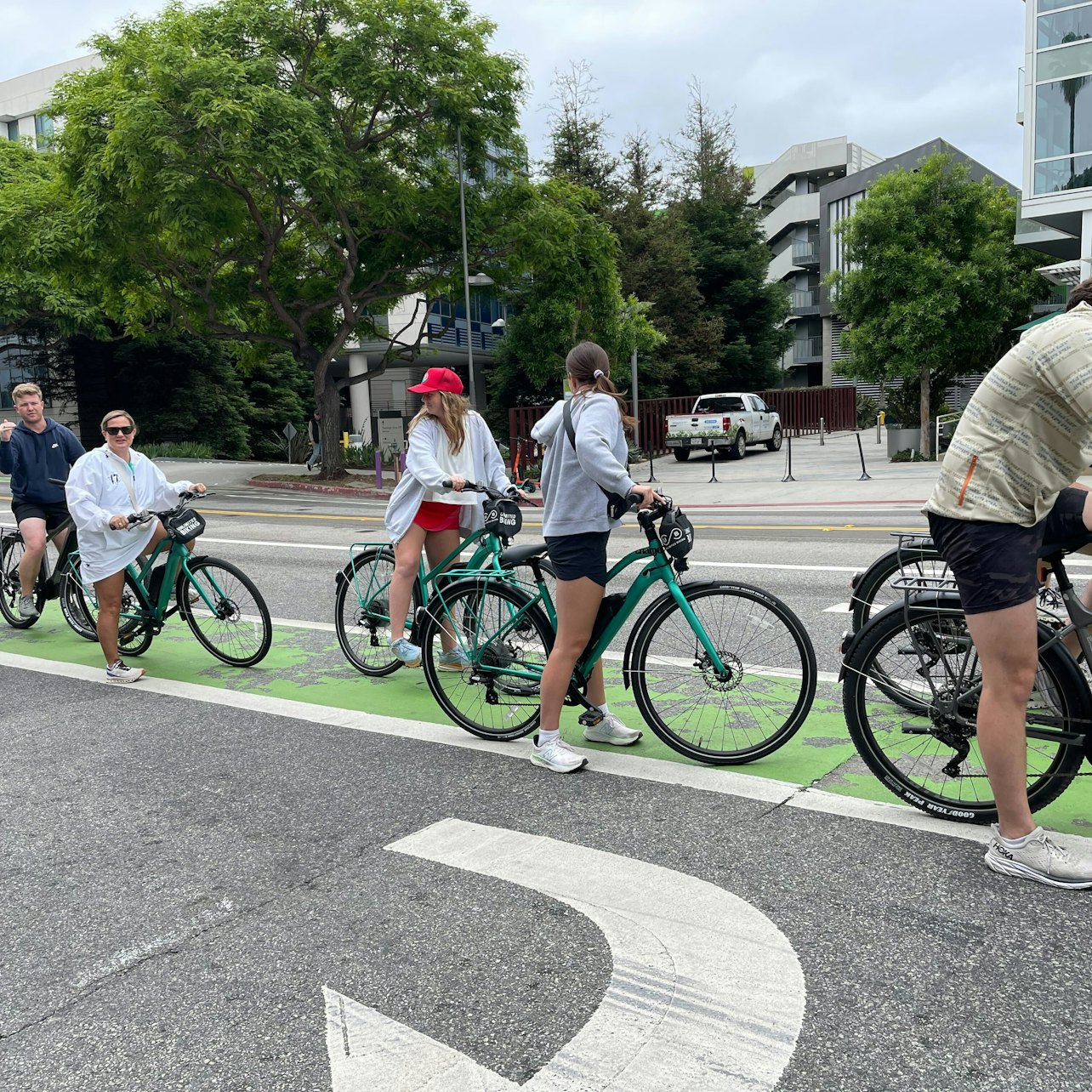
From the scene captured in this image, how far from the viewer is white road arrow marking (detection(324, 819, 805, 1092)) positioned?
8.49 ft

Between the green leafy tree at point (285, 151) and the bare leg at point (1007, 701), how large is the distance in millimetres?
19780

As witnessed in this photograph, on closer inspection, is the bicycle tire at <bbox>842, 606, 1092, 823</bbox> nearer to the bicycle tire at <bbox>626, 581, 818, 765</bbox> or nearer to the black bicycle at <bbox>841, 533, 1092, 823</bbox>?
the black bicycle at <bbox>841, 533, 1092, 823</bbox>

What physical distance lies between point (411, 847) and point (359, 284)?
23.9 m

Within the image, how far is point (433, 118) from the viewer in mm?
23766

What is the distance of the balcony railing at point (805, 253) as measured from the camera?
69.6m

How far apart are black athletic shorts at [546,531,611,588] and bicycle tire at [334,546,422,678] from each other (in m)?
1.76

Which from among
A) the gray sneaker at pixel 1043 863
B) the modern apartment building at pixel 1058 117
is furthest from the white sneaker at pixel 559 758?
the modern apartment building at pixel 1058 117

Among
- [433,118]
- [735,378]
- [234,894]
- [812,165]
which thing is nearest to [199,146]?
[433,118]

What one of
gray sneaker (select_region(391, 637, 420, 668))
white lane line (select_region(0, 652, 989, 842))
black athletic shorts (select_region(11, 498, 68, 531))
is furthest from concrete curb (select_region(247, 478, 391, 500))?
gray sneaker (select_region(391, 637, 420, 668))

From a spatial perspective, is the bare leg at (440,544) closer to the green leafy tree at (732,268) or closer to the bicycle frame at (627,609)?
the bicycle frame at (627,609)

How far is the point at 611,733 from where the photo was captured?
5141 millimetres

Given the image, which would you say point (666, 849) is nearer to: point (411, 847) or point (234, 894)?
point (411, 847)

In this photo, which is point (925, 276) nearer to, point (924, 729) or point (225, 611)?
point (225, 611)

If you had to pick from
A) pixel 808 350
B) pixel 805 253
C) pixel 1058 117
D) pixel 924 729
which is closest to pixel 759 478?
pixel 1058 117
